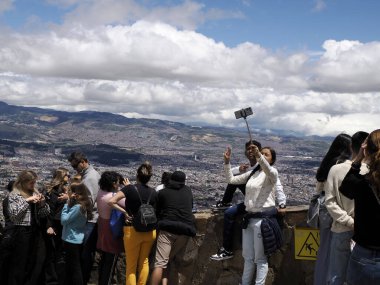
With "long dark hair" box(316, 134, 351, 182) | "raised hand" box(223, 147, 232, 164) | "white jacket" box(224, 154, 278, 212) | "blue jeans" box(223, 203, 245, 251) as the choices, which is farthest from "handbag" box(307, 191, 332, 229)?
"raised hand" box(223, 147, 232, 164)

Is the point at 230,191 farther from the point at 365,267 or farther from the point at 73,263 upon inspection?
the point at 365,267

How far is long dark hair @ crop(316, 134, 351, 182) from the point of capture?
5113 millimetres

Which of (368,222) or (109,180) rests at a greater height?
(368,222)

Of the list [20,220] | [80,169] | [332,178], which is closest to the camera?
[332,178]

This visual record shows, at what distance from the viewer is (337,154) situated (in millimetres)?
5160

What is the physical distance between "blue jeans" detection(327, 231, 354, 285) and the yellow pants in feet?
8.37

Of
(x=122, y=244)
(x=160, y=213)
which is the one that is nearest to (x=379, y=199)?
(x=160, y=213)

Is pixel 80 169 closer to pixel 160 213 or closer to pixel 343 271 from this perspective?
pixel 160 213

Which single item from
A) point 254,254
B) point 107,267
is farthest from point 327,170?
point 107,267

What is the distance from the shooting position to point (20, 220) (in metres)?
6.56

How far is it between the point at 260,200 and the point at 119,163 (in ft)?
382

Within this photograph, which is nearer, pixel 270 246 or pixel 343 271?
pixel 343 271

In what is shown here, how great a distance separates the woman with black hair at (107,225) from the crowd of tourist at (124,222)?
14 mm

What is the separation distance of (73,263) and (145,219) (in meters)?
1.33
